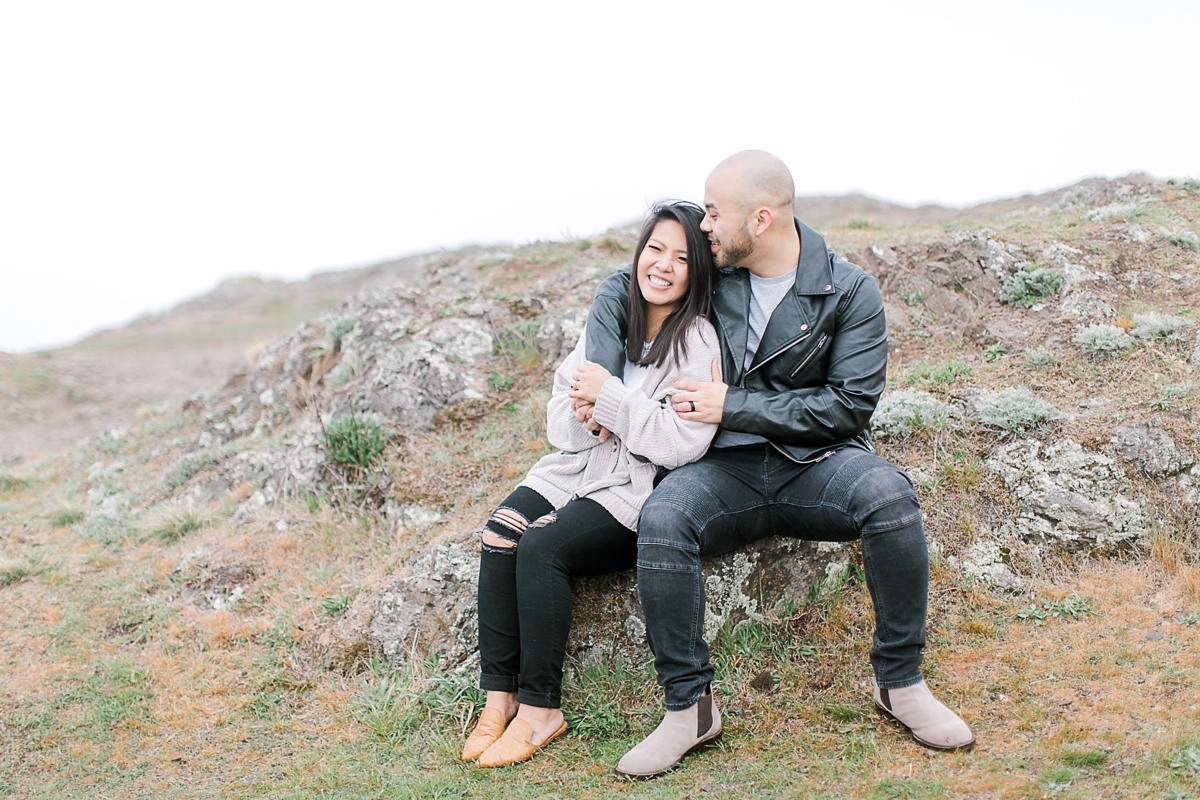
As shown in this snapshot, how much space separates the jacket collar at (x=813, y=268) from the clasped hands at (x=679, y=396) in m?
0.48

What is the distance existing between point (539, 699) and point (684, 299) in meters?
1.74

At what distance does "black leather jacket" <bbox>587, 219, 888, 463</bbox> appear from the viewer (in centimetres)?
333

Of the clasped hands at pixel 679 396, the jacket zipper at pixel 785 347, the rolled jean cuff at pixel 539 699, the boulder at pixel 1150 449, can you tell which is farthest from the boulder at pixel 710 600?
the boulder at pixel 1150 449

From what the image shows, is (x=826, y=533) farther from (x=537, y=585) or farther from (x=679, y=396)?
(x=537, y=585)

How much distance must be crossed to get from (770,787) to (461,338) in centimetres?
443

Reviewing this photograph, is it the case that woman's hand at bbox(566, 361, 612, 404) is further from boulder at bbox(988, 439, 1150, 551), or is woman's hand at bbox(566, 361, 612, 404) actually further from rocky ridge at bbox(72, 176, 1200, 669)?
boulder at bbox(988, 439, 1150, 551)

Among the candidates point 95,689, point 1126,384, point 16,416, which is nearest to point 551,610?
point 95,689

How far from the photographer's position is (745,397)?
337 cm

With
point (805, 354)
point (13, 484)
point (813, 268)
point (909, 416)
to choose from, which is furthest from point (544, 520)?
point (13, 484)

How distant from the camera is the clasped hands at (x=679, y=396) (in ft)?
11.1

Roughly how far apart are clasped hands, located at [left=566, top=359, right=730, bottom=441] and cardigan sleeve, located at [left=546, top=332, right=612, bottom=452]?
0.21ft

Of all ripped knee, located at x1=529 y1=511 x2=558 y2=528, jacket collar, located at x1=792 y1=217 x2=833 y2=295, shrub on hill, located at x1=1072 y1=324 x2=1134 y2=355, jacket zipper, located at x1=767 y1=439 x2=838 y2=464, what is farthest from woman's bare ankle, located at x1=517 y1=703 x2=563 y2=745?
shrub on hill, located at x1=1072 y1=324 x2=1134 y2=355

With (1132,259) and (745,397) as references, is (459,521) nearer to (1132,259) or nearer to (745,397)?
(745,397)

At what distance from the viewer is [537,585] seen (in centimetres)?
330
